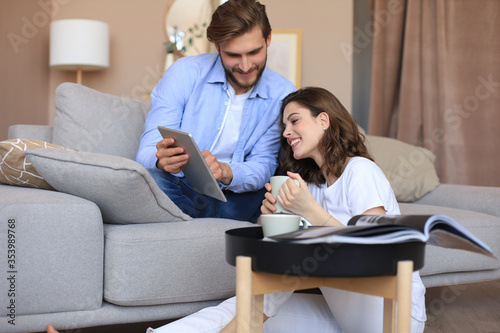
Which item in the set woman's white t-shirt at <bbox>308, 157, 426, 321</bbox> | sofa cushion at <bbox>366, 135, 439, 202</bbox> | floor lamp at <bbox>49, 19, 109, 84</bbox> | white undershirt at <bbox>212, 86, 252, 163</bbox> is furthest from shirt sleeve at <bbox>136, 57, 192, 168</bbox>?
floor lamp at <bbox>49, 19, 109, 84</bbox>

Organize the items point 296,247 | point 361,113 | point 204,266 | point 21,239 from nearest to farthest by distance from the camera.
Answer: point 296,247, point 21,239, point 204,266, point 361,113

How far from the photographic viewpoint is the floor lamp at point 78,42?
355 cm

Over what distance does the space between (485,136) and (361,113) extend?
139 centimetres

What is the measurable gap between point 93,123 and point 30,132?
0.27 m

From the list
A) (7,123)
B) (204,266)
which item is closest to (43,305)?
(204,266)

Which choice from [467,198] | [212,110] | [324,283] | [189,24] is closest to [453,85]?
[467,198]

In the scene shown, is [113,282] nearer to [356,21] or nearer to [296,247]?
[296,247]

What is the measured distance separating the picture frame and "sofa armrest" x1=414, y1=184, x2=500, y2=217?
5.50 feet

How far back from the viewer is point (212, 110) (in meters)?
2.04

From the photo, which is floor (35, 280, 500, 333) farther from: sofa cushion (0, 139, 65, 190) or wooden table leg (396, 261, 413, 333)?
wooden table leg (396, 261, 413, 333)

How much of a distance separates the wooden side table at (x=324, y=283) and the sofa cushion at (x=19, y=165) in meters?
0.86

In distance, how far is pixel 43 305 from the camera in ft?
4.40

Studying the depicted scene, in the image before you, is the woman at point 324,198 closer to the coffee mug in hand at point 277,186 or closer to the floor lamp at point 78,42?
the coffee mug in hand at point 277,186

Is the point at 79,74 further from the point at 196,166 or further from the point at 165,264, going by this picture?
the point at 165,264
